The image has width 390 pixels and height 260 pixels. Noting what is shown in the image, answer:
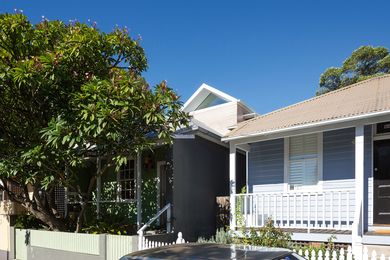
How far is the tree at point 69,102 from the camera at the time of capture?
426 inches

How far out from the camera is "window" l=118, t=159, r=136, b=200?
1675cm

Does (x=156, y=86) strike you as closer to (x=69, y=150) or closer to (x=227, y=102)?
(x=69, y=150)

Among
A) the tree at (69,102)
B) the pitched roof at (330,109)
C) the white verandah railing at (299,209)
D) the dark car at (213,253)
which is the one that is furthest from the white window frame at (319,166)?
the dark car at (213,253)

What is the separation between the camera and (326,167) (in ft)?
43.1

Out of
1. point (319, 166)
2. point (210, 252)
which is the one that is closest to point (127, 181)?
point (319, 166)

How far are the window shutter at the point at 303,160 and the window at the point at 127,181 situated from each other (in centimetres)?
587

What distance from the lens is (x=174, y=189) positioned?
14.2m

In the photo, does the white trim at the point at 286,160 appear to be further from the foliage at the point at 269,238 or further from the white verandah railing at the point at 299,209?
the foliage at the point at 269,238

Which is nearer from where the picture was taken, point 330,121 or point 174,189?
point 330,121

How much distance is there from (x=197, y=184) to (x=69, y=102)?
17.7 feet

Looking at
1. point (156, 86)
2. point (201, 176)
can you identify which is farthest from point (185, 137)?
point (156, 86)

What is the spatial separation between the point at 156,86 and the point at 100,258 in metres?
4.66

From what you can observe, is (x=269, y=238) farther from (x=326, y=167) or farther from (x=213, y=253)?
(x=213, y=253)

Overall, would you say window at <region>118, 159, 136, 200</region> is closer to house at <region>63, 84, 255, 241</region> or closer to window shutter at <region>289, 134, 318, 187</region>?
house at <region>63, 84, 255, 241</region>
